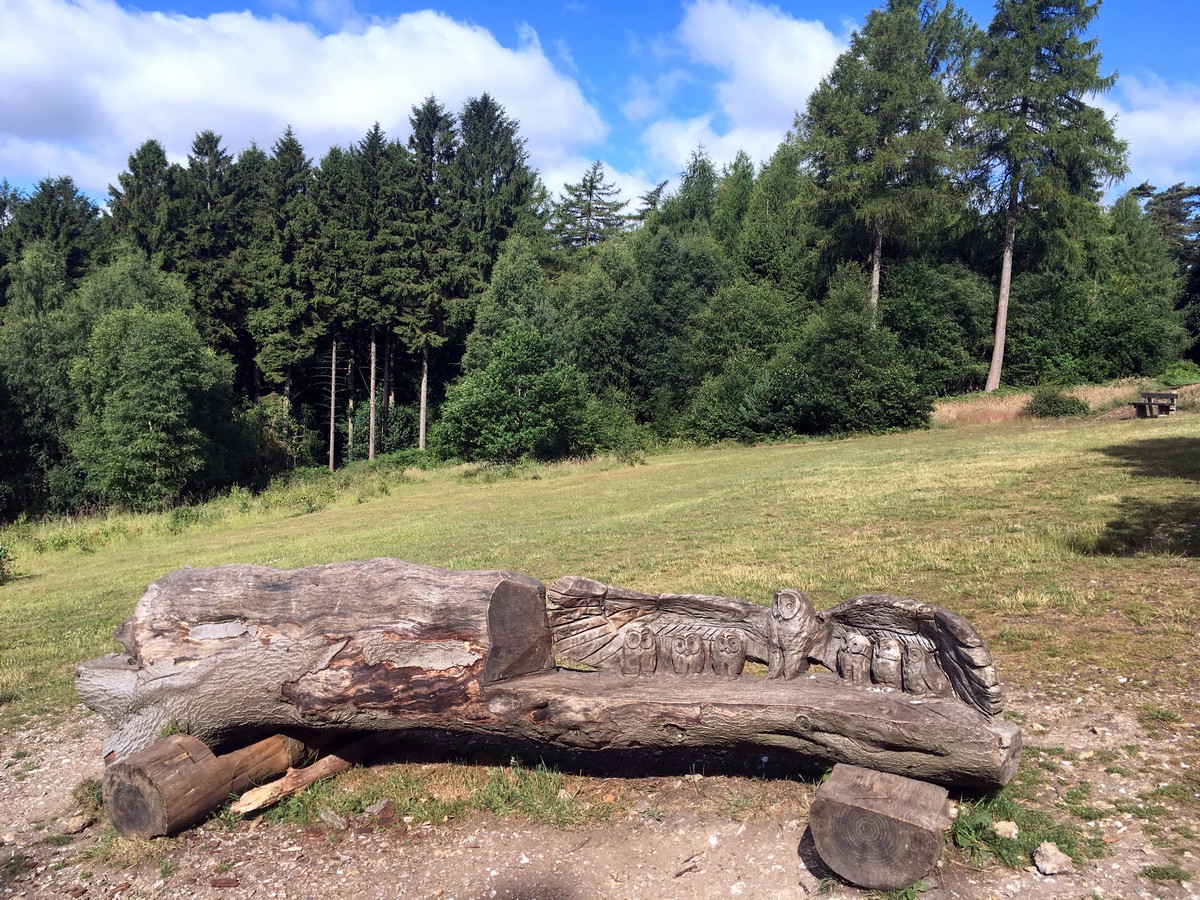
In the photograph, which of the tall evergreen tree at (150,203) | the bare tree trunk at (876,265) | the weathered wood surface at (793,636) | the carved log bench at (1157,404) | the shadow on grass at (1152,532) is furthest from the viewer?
the tall evergreen tree at (150,203)

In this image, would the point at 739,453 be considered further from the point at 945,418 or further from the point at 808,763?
the point at 808,763

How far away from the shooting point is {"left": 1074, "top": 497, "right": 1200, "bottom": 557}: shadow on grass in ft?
32.6

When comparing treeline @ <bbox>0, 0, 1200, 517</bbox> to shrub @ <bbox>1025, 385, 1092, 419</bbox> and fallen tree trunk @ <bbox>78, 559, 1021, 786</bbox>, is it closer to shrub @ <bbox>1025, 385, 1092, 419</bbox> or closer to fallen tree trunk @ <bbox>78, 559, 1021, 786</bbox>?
shrub @ <bbox>1025, 385, 1092, 419</bbox>

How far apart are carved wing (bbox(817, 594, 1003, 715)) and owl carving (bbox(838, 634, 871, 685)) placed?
0.16ft

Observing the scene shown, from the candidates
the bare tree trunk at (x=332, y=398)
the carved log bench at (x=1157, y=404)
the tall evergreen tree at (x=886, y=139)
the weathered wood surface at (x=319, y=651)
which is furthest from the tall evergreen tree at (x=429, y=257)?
the weathered wood surface at (x=319, y=651)

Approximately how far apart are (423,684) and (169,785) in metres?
1.63

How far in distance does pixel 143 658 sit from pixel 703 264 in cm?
4443

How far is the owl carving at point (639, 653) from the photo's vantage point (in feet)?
18.5

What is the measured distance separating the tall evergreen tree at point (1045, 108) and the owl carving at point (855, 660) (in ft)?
126

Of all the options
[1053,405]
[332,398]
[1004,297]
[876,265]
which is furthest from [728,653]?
[332,398]

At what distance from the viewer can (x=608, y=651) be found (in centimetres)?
572

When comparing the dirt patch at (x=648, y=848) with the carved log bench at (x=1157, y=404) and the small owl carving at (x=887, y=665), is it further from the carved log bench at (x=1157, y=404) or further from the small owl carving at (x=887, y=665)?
the carved log bench at (x=1157, y=404)

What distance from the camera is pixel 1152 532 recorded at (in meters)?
10.8

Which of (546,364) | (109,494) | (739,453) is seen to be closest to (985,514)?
(739,453)
